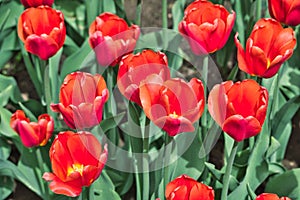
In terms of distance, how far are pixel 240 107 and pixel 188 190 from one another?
19cm

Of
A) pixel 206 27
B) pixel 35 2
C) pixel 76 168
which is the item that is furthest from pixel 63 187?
pixel 35 2

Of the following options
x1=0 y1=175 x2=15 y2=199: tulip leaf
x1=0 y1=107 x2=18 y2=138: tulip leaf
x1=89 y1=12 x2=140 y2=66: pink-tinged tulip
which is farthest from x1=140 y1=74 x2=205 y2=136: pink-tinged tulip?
x1=0 y1=175 x2=15 y2=199: tulip leaf

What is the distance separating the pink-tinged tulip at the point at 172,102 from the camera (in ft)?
4.35

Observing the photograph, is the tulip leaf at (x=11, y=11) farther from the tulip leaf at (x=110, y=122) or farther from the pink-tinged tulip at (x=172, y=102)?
the pink-tinged tulip at (x=172, y=102)

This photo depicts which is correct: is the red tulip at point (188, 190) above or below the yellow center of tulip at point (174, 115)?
below

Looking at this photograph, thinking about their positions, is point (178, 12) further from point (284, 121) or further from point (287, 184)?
point (287, 184)

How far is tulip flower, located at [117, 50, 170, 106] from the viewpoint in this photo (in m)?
1.38

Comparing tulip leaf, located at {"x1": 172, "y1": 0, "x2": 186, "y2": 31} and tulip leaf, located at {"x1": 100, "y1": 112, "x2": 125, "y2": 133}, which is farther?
tulip leaf, located at {"x1": 172, "y1": 0, "x2": 186, "y2": 31}

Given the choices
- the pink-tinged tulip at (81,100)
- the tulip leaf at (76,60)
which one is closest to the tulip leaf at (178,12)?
the tulip leaf at (76,60)

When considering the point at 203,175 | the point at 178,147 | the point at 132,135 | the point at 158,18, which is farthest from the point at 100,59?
the point at 158,18

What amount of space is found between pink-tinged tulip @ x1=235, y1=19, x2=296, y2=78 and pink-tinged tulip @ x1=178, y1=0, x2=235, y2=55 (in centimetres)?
5

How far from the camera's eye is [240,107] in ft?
4.44

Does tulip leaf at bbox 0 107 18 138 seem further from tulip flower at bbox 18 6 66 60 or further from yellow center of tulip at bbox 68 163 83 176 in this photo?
yellow center of tulip at bbox 68 163 83 176

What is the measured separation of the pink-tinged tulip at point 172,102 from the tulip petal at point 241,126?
0.21 ft
